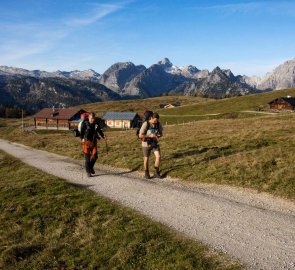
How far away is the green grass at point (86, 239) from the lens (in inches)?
347

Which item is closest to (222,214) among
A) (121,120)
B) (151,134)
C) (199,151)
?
(151,134)

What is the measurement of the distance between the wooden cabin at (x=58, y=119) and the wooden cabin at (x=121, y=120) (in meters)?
13.2

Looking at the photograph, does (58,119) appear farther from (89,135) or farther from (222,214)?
(222,214)

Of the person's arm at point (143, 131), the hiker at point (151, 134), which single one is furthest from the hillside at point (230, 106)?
the person's arm at point (143, 131)

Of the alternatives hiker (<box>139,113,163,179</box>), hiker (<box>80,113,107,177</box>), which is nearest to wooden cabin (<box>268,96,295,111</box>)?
hiker (<box>139,113,163,179</box>)

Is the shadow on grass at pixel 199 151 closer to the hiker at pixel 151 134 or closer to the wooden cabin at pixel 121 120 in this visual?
the hiker at pixel 151 134

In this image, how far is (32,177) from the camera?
20.5 m

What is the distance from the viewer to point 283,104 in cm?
11831

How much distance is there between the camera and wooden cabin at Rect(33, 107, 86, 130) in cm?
12488

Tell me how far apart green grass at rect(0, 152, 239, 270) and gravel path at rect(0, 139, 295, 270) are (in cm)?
62

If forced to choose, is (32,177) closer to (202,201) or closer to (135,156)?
(135,156)

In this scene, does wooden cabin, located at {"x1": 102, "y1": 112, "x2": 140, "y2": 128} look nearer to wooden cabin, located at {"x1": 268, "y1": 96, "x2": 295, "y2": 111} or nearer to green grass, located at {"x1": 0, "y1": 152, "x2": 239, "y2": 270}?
wooden cabin, located at {"x1": 268, "y1": 96, "x2": 295, "y2": 111}

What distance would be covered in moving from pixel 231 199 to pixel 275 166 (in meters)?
4.62

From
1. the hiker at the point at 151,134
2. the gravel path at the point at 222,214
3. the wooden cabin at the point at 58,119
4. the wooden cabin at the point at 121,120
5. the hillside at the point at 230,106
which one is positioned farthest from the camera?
the wooden cabin at the point at 121,120
